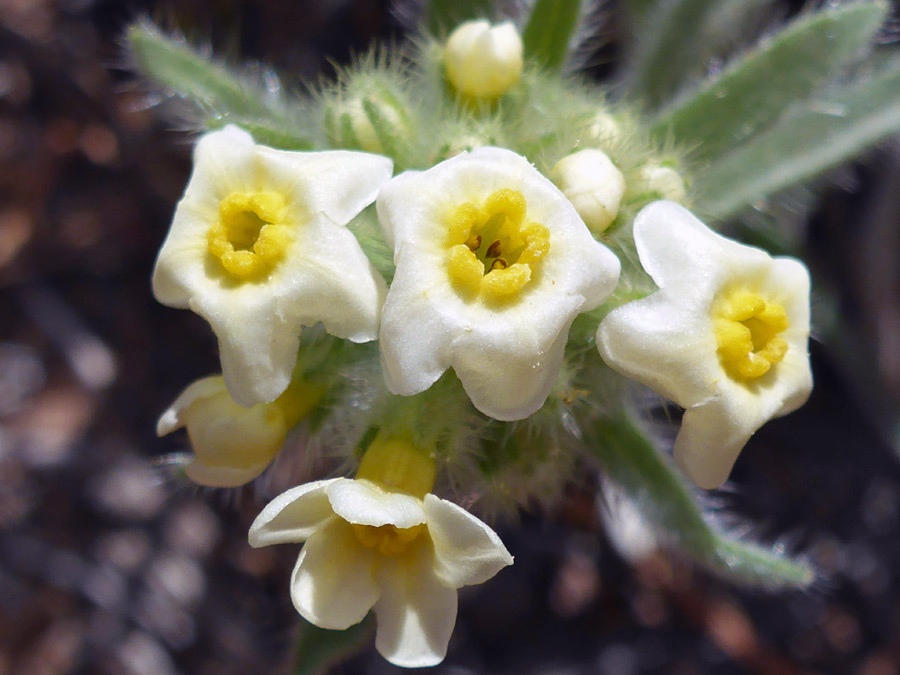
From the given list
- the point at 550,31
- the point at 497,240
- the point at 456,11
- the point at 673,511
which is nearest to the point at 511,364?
the point at 497,240

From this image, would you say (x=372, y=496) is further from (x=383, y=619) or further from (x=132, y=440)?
(x=132, y=440)

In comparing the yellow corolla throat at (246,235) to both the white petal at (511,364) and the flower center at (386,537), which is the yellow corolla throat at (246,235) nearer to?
the white petal at (511,364)

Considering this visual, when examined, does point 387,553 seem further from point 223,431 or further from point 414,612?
point 223,431

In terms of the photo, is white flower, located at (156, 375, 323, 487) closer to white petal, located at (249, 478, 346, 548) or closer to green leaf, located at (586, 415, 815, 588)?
white petal, located at (249, 478, 346, 548)

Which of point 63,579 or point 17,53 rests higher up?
point 17,53

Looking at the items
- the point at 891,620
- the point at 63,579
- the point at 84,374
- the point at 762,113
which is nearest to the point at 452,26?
the point at 762,113

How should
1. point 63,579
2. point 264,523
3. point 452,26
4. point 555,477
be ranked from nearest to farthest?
point 264,523 < point 555,477 < point 452,26 < point 63,579

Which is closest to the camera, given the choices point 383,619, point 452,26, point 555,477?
point 383,619
